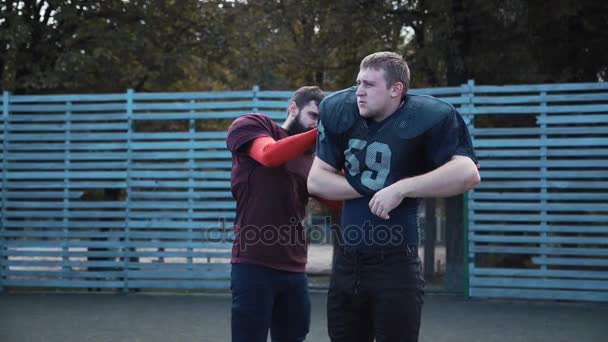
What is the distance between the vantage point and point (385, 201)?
116 inches

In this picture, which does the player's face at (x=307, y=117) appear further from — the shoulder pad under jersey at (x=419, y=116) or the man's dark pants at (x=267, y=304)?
the shoulder pad under jersey at (x=419, y=116)

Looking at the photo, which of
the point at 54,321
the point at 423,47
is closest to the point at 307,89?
the point at 54,321

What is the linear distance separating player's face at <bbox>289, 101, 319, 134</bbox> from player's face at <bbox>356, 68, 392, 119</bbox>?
2.90 ft

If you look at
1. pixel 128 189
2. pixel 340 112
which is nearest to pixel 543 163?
pixel 128 189

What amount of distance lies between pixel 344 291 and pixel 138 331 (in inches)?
194

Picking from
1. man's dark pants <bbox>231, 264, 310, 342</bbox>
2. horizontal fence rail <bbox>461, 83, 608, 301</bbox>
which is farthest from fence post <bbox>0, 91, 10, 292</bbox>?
man's dark pants <bbox>231, 264, 310, 342</bbox>

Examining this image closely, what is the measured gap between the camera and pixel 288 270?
4031 millimetres

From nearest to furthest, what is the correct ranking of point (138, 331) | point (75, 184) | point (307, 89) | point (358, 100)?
point (358, 100) → point (307, 89) → point (138, 331) → point (75, 184)

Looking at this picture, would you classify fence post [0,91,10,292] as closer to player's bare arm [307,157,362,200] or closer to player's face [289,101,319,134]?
player's face [289,101,319,134]

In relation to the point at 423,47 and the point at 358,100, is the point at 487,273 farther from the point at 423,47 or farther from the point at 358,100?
the point at 358,100

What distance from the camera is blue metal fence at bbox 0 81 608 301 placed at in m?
9.73

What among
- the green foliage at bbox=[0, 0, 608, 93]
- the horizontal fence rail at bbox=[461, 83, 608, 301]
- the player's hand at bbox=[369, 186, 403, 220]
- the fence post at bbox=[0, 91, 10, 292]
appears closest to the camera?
the player's hand at bbox=[369, 186, 403, 220]

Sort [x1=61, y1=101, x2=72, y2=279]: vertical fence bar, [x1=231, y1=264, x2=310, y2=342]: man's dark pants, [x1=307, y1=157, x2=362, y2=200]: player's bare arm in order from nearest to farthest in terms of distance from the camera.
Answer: [x1=307, y1=157, x2=362, y2=200]: player's bare arm < [x1=231, y1=264, x2=310, y2=342]: man's dark pants < [x1=61, y1=101, x2=72, y2=279]: vertical fence bar

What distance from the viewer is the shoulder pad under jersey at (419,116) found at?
3051 millimetres
